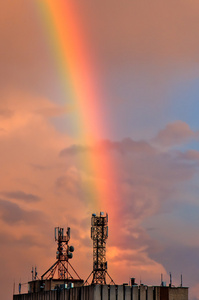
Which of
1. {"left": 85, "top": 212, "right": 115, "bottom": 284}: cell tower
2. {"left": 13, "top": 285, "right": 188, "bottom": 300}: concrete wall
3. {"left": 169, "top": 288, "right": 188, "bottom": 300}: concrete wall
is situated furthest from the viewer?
{"left": 85, "top": 212, "right": 115, "bottom": 284}: cell tower

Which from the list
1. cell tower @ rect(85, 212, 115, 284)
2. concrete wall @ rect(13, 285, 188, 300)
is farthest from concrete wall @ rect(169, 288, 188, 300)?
cell tower @ rect(85, 212, 115, 284)

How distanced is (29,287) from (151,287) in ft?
184

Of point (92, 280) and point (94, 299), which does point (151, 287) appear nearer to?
point (94, 299)

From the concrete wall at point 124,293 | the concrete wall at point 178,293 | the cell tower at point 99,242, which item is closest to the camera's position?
the concrete wall at point 124,293

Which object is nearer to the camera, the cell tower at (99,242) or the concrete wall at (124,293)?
the concrete wall at (124,293)

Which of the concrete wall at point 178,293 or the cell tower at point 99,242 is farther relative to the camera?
the cell tower at point 99,242

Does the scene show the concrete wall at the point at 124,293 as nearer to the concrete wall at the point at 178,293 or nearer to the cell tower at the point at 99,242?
the concrete wall at the point at 178,293

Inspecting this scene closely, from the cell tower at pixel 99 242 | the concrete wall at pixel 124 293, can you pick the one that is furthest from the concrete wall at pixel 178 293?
the cell tower at pixel 99 242

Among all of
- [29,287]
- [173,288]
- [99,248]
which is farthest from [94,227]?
[173,288]

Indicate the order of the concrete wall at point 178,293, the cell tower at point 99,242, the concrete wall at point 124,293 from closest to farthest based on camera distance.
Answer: the concrete wall at point 124,293 < the concrete wall at point 178,293 < the cell tower at point 99,242

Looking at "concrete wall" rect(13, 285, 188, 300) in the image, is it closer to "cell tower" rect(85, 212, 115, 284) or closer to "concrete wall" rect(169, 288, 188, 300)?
"concrete wall" rect(169, 288, 188, 300)

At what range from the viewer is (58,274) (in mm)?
168250

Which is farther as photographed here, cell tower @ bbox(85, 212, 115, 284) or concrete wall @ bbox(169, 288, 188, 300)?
cell tower @ bbox(85, 212, 115, 284)

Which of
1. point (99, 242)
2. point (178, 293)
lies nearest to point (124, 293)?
point (178, 293)
